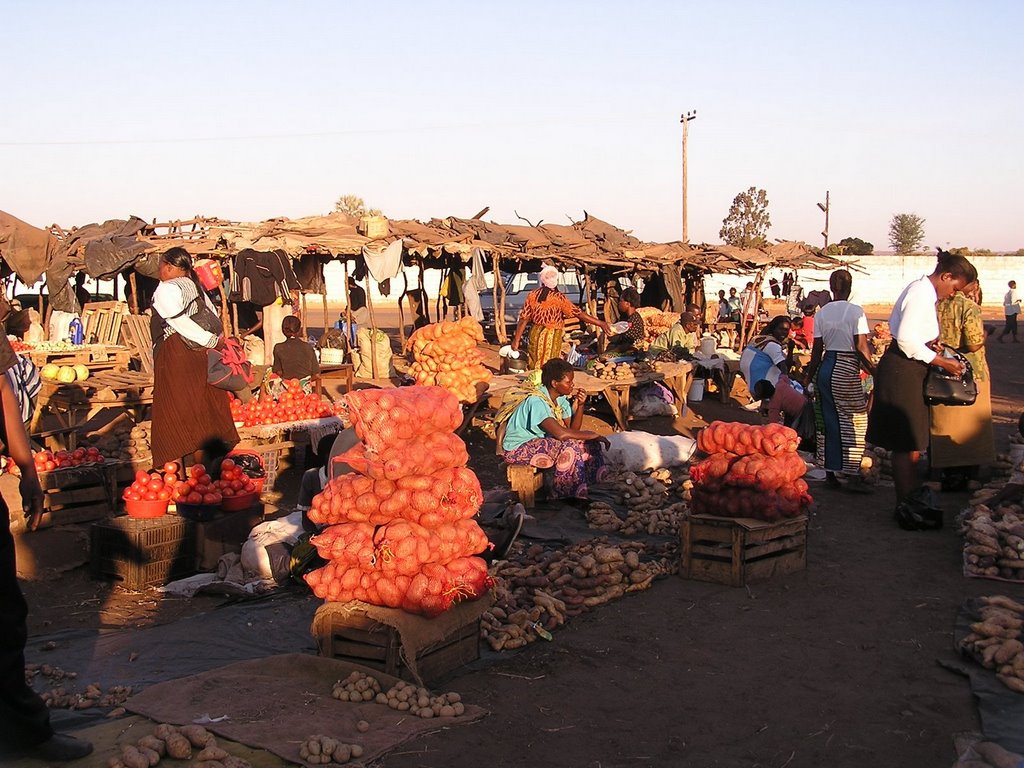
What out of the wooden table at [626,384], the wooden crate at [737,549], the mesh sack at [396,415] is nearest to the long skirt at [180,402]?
the mesh sack at [396,415]

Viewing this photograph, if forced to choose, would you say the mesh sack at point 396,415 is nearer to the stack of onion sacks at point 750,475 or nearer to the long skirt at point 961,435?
the stack of onion sacks at point 750,475

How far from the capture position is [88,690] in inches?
172

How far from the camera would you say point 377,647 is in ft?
14.8

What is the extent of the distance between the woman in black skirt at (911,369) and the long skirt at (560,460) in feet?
7.80

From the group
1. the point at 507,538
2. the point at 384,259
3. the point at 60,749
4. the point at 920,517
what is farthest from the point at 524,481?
the point at 384,259

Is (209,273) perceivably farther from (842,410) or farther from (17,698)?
(17,698)

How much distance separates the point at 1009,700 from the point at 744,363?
26.8 feet

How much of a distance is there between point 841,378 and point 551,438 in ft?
8.72

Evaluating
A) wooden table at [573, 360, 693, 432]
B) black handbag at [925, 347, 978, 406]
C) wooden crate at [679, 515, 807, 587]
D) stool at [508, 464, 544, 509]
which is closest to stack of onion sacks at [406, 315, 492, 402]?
stool at [508, 464, 544, 509]

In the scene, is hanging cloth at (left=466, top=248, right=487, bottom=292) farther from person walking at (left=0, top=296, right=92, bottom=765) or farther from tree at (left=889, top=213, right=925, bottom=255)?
tree at (left=889, top=213, right=925, bottom=255)

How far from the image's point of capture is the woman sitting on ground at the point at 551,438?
8305mm

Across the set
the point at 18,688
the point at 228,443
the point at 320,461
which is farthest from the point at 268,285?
the point at 18,688

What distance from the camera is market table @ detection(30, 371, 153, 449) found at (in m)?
11.1

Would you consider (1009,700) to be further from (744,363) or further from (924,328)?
(744,363)
